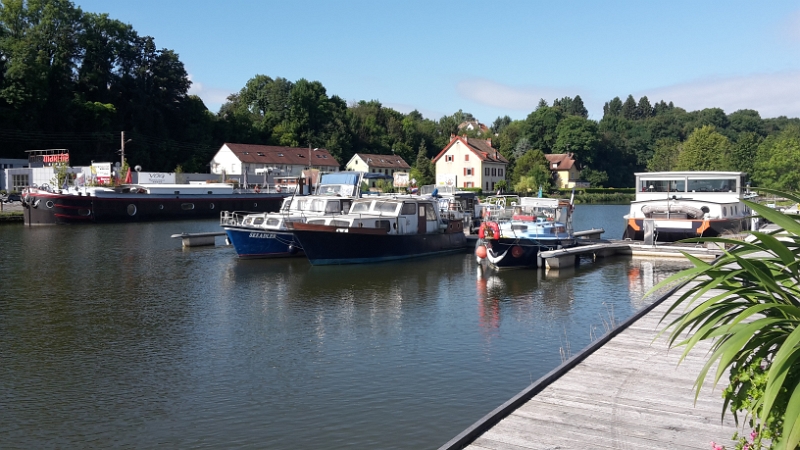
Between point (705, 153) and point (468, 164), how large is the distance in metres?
31.6

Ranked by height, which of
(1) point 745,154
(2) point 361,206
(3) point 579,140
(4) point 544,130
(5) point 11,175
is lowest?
(2) point 361,206

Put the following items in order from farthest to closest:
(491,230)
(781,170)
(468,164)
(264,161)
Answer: (468,164)
(264,161)
(781,170)
(491,230)

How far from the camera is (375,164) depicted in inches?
4016

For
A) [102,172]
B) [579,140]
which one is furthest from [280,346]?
[579,140]

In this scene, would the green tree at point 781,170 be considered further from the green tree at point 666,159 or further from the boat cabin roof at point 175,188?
the boat cabin roof at point 175,188

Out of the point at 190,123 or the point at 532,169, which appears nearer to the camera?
the point at 190,123

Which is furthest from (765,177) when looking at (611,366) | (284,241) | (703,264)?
(703,264)

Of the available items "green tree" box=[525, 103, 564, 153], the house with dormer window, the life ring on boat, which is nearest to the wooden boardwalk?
the life ring on boat

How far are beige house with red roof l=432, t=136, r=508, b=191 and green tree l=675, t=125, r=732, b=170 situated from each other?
84.6 ft

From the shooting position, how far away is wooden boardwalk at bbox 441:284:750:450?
759cm

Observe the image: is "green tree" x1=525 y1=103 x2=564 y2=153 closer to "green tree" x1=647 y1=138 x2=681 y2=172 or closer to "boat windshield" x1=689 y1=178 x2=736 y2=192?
"green tree" x1=647 y1=138 x2=681 y2=172

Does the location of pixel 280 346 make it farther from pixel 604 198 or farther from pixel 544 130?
pixel 544 130

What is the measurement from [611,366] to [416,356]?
5039 mm

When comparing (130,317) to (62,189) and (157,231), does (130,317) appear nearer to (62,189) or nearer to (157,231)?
(157,231)
